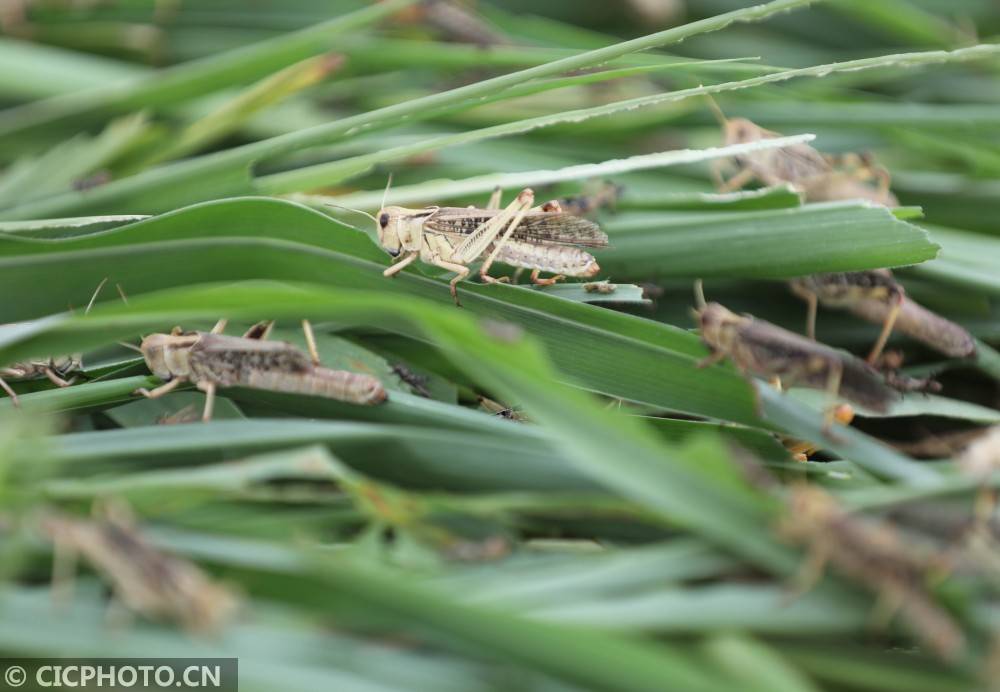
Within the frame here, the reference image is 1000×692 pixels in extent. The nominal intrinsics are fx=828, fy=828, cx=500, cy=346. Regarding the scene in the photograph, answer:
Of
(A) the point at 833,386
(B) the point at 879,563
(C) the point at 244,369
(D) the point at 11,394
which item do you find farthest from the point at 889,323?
(D) the point at 11,394

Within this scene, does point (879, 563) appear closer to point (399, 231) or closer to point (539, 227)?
point (539, 227)

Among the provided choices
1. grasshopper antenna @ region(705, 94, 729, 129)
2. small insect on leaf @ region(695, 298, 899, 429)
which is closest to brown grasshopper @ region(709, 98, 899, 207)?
grasshopper antenna @ region(705, 94, 729, 129)

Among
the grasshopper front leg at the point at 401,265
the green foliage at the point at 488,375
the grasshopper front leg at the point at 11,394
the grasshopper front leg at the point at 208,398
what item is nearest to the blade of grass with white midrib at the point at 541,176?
the green foliage at the point at 488,375

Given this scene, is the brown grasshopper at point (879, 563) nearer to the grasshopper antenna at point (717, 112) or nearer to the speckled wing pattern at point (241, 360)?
the speckled wing pattern at point (241, 360)

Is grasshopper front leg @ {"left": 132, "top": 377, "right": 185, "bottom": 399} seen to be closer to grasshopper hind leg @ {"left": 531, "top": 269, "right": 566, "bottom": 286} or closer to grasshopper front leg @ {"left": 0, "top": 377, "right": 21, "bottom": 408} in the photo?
grasshopper front leg @ {"left": 0, "top": 377, "right": 21, "bottom": 408}

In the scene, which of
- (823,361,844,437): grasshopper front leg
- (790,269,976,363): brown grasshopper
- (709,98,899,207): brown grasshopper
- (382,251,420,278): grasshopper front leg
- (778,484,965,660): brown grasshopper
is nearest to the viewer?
(778,484,965,660): brown grasshopper

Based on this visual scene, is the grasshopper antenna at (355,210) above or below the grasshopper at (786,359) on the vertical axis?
above

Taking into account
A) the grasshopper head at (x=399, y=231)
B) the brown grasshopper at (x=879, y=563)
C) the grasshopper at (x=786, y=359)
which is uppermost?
the grasshopper head at (x=399, y=231)
